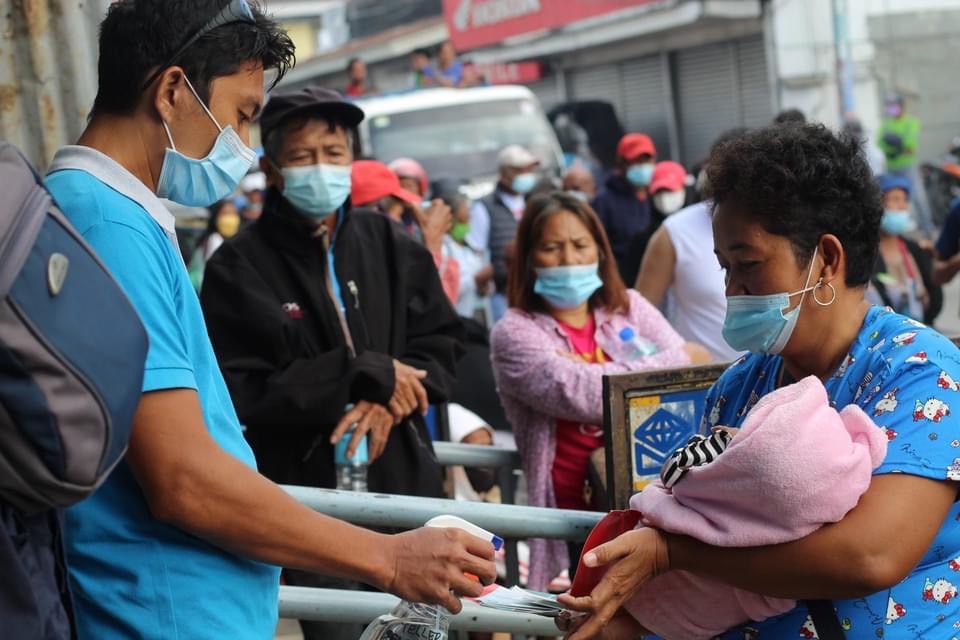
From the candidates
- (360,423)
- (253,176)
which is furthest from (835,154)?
(253,176)

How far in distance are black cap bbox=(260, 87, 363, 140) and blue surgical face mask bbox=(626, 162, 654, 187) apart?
6.69m

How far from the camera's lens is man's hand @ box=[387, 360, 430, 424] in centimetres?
400

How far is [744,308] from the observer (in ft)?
8.28

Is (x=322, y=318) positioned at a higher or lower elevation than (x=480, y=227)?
higher

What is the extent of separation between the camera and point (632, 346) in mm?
4797

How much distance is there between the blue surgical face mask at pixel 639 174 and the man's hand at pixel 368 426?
7012 mm

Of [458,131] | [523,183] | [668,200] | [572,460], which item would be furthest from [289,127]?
[458,131]

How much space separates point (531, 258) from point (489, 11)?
71.9 feet

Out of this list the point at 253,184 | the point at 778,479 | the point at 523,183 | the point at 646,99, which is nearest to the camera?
the point at 778,479

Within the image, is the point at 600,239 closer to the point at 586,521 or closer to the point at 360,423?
the point at 360,423

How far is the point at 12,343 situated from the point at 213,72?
2.73 feet

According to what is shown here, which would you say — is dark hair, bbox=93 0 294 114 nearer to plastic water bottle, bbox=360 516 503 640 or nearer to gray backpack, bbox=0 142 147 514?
gray backpack, bbox=0 142 147 514

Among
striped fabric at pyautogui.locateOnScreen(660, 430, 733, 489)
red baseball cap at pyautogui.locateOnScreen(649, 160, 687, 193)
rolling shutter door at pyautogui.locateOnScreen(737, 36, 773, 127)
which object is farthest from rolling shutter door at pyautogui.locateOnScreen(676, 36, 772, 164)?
striped fabric at pyautogui.locateOnScreen(660, 430, 733, 489)

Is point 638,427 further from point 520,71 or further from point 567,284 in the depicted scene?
point 520,71
